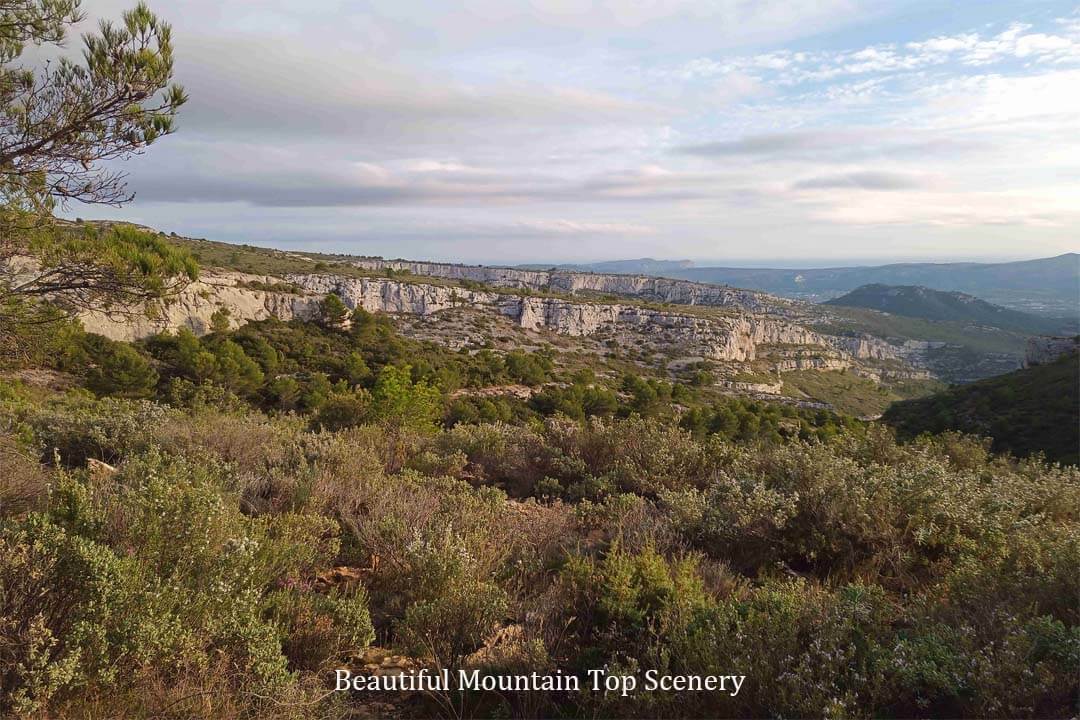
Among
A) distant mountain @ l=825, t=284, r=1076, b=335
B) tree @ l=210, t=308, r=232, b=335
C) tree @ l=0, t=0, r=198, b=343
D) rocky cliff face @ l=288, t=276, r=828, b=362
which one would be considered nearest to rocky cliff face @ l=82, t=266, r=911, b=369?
rocky cliff face @ l=288, t=276, r=828, b=362

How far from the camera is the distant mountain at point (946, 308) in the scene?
5290 inches

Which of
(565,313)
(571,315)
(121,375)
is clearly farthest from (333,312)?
(571,315)

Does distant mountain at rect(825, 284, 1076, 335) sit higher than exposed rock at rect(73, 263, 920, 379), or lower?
higher

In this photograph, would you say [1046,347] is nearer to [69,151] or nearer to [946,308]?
[69,151]

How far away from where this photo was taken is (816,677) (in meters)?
2.40

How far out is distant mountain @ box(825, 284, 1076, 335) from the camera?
134 meters

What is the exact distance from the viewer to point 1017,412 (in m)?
27.3

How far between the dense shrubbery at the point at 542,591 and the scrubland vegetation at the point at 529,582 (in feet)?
0.06

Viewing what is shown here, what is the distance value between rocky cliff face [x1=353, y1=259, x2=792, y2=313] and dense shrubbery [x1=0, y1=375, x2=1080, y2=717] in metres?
115

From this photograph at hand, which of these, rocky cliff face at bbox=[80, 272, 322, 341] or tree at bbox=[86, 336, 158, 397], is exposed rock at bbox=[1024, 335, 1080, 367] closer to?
tree at bbox=[86, 336, 158, 397]

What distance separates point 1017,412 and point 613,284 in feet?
369

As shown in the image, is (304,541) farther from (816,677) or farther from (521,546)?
(816,677)

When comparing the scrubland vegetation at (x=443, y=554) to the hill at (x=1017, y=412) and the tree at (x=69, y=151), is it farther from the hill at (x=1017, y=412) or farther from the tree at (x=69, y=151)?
the hill at (x=1017, y=412)

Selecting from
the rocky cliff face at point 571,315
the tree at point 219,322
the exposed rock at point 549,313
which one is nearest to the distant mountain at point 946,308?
the exposed rock at point 549,313
